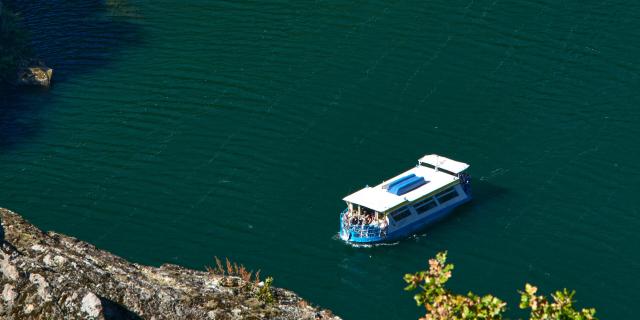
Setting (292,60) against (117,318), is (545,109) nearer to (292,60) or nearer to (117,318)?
(292,60)

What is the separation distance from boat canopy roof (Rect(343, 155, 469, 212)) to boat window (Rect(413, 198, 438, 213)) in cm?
75

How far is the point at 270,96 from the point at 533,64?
23.6 m

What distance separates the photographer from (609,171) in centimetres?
7675

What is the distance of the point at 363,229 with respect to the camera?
7188 centimetres

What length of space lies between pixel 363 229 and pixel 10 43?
4012cm

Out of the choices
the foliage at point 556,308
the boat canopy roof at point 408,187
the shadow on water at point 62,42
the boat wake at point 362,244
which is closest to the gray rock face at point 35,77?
the shadow on water at point 62,42

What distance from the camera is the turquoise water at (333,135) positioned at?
6912 cm

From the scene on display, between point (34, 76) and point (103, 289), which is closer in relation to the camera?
point (103, 289)

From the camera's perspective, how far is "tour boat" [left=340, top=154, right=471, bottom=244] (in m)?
72.3

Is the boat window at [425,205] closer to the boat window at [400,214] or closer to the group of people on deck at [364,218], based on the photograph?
the boat window at [400,214]

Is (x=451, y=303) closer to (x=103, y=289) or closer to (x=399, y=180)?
(x=103, y=289)

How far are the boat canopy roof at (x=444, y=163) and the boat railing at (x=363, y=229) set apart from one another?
698cm

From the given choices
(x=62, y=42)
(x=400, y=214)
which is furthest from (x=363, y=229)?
(x=62, y=42)

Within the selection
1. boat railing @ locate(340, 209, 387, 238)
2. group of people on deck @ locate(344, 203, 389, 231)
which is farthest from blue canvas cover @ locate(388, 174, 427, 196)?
boat railing @ locate(340, 209, 387, 238)
